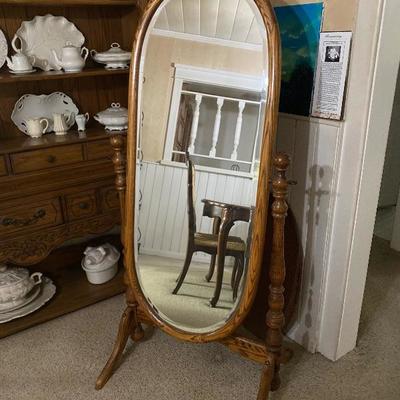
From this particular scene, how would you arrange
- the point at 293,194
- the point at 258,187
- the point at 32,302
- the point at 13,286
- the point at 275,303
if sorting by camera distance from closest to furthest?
the point at 258,187
the point at 275,303
the point at 293,194
the point at 13,286
the point at 32,302

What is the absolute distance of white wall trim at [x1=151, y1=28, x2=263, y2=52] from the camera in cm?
127

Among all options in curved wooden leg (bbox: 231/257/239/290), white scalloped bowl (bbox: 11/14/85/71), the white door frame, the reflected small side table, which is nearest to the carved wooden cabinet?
white scalloped bowl (bbox: 11/14/85/71)

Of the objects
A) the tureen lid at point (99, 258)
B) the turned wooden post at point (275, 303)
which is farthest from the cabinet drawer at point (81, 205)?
the turned wooden post at point (275, 303)

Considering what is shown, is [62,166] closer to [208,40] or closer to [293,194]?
[208,40]

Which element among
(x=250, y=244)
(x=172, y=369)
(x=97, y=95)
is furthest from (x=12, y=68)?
(x=172, y=369)

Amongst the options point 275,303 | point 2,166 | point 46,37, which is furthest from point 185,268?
point 46,37

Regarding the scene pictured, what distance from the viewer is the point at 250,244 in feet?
4.39

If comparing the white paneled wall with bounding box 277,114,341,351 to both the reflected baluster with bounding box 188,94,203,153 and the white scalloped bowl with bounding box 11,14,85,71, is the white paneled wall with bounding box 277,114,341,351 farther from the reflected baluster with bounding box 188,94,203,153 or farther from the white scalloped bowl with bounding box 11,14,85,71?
the white scalloped bowl with bounding box 11,14,85,71

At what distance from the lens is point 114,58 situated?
1.96 metres

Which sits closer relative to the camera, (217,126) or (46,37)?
(217,126)

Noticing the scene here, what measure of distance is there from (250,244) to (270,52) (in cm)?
60

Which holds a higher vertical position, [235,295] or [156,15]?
[156,15]

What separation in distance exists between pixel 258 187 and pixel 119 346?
2.95ft

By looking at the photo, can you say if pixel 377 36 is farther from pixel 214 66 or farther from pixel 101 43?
pixel 101 43
